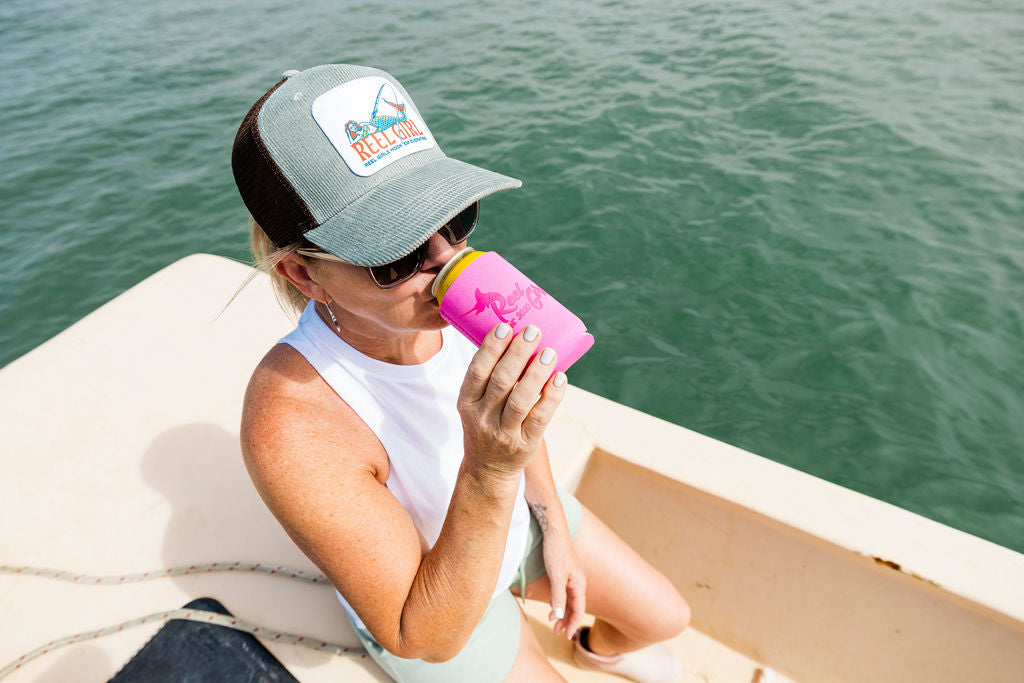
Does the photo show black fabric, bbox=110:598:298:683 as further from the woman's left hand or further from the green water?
the green water

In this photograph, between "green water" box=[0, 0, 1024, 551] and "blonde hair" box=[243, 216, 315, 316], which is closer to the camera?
"blonde hair" box=[243, 216, 315, 316]

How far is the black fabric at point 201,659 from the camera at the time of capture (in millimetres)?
1419

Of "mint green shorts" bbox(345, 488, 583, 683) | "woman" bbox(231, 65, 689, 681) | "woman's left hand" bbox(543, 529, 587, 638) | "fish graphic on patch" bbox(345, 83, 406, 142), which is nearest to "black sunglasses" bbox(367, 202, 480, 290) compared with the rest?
"woman" bbox(231, 65, 689, 681)

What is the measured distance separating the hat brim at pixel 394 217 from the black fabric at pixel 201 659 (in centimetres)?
107

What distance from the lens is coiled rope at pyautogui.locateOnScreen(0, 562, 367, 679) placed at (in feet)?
5.02

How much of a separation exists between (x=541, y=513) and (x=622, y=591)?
37 centimetres

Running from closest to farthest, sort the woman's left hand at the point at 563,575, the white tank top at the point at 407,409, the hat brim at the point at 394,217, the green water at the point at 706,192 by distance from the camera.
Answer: the hat brim at the point at 394,217
the white tank top at the point at 407,409
the woman's left hand at the point at 563,575
the green water at the point at 706,192

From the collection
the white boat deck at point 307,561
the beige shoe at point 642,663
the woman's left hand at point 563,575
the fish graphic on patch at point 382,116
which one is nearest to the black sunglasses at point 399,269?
the fish graphic on patch at point 382,116

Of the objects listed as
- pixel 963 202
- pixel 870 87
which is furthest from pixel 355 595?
pixel 870 87

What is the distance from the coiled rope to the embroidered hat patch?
1.19 m

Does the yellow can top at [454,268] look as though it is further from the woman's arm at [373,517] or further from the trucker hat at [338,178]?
the woman's arm at [373,517]

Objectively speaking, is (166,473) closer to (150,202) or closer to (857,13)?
(150,202)

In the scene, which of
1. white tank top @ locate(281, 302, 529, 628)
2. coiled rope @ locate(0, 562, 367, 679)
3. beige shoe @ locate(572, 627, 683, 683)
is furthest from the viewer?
beige shoe @ locate(572, 627, 683, 683)

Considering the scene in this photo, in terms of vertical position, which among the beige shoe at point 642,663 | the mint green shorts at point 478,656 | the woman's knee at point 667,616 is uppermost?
the mint green shorts at point 478,656
